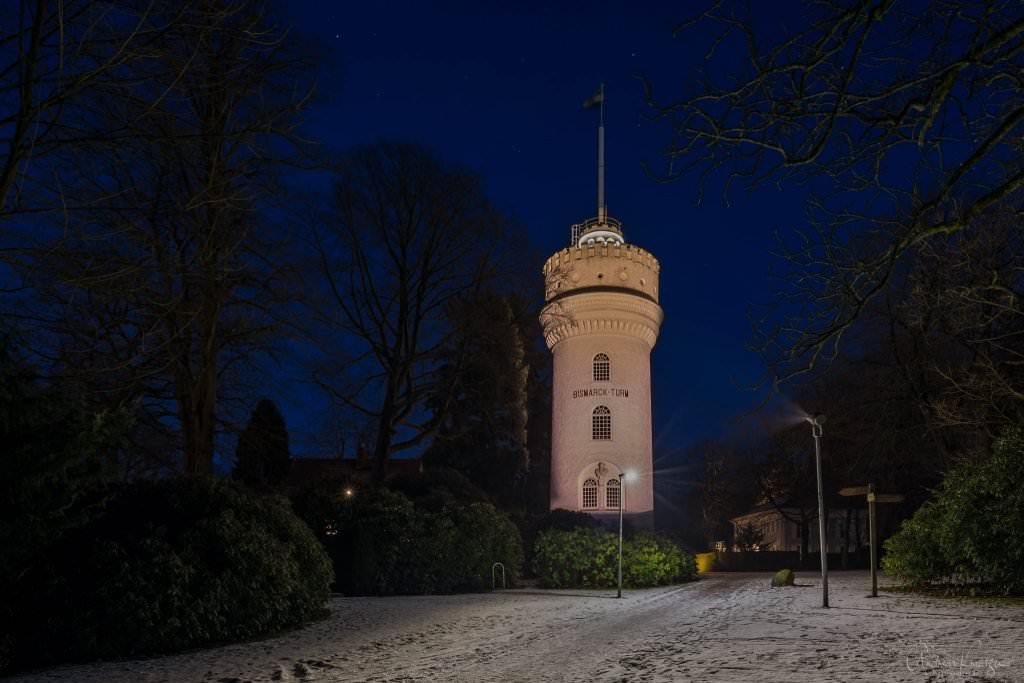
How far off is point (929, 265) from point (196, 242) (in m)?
15.9

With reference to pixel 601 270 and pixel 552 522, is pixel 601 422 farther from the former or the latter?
pixel 601 270

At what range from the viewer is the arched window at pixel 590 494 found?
3791cm

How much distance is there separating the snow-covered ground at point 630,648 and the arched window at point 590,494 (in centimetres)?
2105

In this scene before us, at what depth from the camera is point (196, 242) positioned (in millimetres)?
16656

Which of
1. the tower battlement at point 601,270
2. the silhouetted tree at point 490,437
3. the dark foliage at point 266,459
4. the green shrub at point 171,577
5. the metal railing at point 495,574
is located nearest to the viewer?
the green shrub at point 171,577

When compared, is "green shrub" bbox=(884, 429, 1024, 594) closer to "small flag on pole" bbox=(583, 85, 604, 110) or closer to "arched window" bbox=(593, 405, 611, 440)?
"arched window" bbox=(593, 405, 611, 440)

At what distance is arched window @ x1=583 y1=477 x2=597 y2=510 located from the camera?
37.9 metres

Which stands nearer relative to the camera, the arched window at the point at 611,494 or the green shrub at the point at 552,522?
the green shrub at the point at 552,522

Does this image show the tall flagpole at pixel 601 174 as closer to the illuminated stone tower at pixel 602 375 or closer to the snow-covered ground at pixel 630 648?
the illuminated stone tower at pixel 602 375

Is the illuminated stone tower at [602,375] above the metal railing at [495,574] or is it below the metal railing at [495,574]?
above

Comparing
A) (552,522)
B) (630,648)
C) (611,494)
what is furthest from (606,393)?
(630,648)

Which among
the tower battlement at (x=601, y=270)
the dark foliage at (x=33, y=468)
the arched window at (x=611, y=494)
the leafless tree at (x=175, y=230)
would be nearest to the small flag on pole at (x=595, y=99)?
the tower battlement at (x=601, y=270)

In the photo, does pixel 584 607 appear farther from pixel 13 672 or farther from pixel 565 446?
pixel 565 446

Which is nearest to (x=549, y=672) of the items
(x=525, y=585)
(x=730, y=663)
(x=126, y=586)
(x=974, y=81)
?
(x=730, y=663)
